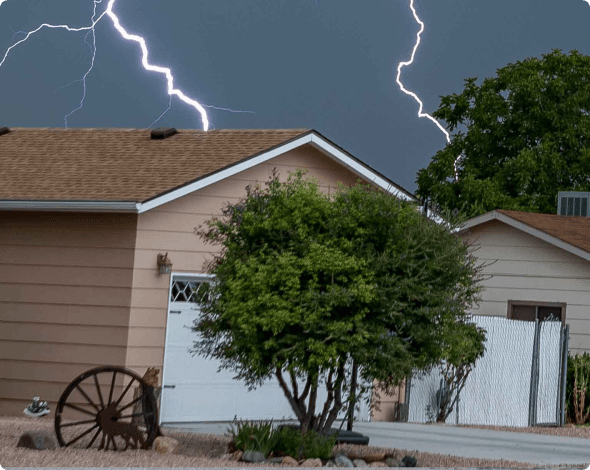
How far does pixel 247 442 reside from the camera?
12.1 m

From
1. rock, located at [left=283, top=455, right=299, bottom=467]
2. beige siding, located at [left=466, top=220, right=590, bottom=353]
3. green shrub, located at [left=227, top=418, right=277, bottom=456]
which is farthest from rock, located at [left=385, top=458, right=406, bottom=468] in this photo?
beige siding, located at [left=466, top=220, right=590, bottom=353]

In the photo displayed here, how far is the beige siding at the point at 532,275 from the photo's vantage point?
21.7 metres

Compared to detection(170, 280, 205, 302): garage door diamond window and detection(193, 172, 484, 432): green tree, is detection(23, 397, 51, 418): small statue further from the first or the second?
detection(193, 172, 484, 432): green tree

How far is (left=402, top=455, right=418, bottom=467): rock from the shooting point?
12133 mm

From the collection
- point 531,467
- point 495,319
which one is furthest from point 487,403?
point 531,467

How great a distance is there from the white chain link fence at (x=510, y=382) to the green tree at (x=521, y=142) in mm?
18999

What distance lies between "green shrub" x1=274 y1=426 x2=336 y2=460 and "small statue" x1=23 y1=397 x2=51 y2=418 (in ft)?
13.6

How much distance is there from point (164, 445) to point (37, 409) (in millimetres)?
3380

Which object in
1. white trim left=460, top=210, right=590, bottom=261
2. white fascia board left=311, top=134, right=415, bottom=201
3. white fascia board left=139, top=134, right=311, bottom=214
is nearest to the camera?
white fascia board left=139, top=134, right=311, bottom=214

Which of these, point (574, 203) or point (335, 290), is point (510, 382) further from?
point (574, 203)

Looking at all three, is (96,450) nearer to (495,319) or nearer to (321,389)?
(321,389)

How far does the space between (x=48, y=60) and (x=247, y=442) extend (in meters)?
52.7

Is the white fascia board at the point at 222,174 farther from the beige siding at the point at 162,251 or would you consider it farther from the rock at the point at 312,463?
the rock at the point at 312,463

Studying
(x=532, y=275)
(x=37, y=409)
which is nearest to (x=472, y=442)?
(x=37, y=409)
